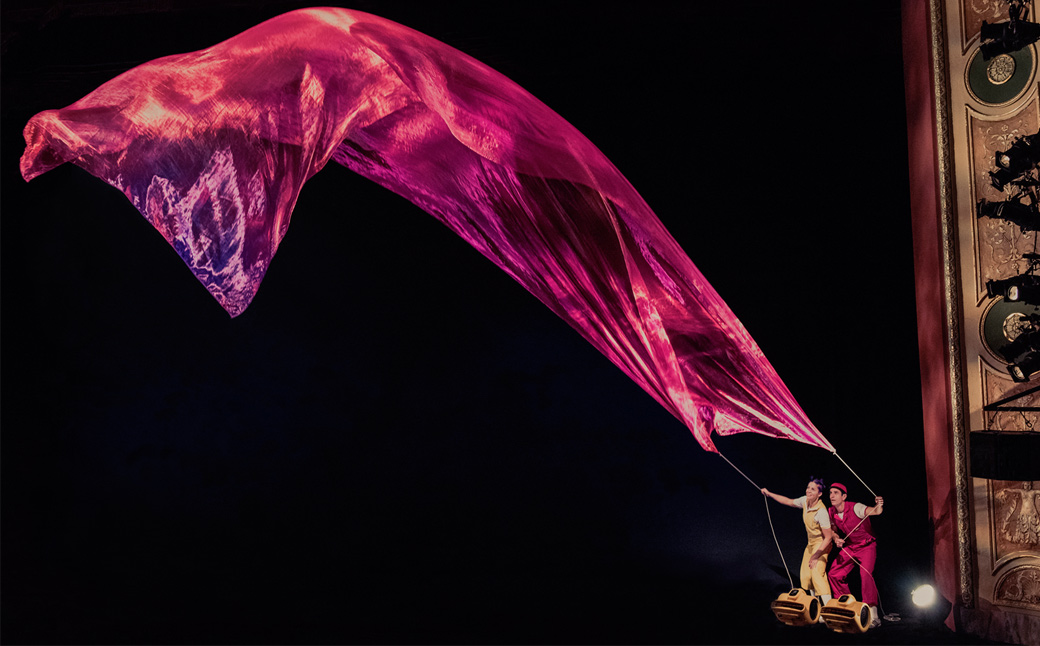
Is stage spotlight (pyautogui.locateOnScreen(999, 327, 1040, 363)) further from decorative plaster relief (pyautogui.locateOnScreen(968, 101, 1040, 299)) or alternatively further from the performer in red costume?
the performer in red costume

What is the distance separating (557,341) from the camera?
5.33 meters

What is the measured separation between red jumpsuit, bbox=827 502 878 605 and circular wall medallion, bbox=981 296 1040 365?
1086 millimetres

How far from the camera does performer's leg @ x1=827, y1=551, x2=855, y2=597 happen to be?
4285 mm

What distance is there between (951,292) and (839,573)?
1.64 meters

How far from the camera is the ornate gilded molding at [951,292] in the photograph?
409 cm

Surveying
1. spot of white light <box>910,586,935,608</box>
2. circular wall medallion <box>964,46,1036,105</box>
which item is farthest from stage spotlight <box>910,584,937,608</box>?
circular wall medallion <box>964,46,1036,105</box>

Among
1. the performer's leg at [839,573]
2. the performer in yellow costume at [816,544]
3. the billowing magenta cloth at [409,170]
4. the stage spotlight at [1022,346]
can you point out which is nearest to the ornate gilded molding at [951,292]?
the stage spotlight at [1022,346]

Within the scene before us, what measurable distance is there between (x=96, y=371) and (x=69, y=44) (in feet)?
7.78

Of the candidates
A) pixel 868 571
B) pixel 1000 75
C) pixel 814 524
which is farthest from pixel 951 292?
pixel 868 571

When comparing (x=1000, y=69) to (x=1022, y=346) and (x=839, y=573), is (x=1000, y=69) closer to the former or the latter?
(x=1022, y=346)

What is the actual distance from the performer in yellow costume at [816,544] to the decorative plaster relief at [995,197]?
139 centimetres

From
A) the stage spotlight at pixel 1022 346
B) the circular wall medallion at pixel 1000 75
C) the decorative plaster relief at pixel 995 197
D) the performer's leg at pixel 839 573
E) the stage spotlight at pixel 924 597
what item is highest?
the circular wall medallion at pixel 1000 75

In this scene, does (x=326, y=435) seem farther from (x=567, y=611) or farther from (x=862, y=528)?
(x=862, y=528)

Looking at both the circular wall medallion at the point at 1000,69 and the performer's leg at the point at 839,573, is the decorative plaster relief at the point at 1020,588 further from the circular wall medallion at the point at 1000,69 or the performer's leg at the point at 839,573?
the circular wall medallion at the point at 1000,69
